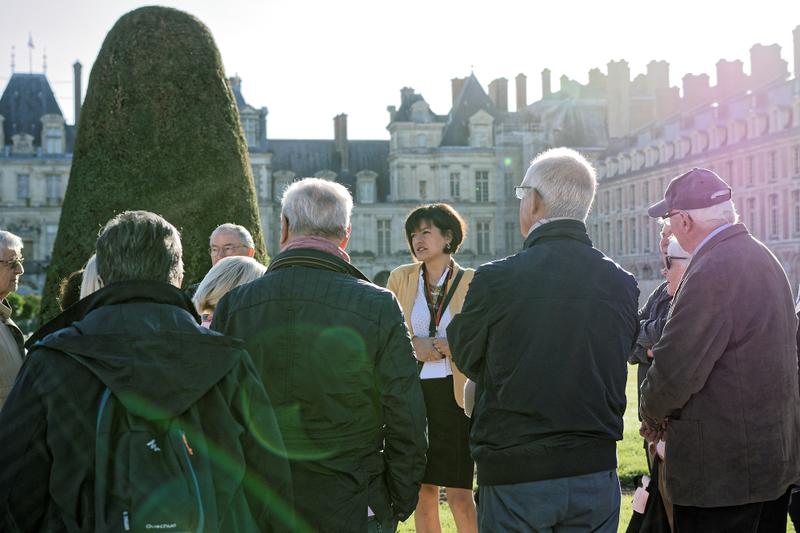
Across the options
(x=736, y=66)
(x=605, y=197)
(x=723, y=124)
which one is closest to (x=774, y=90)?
(x=723, y=124)

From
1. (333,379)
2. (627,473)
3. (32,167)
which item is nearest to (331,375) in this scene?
(333,379)

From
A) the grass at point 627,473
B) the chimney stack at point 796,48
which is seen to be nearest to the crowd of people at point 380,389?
the grass at point 627,473

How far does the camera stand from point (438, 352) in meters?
3.78

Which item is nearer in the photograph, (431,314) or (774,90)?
(431,314)

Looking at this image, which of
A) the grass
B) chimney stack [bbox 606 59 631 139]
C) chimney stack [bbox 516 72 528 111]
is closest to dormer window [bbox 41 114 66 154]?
chimney stack [bbox 516 72 528 111]

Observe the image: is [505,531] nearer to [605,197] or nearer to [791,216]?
[791,216]

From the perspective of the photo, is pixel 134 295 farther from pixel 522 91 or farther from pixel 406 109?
pixel 522 91

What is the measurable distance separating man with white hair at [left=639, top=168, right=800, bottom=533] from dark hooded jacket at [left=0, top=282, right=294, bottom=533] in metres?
1.27

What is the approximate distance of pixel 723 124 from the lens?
1112 inches

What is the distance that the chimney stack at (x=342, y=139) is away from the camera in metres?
37.3

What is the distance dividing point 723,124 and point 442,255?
2613 cm

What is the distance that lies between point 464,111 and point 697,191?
3504 cm

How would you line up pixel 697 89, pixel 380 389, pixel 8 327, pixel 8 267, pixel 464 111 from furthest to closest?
pixel 464 111
pixel 697 89
pixel 8 267
pixel 8 327
pixel 380 389

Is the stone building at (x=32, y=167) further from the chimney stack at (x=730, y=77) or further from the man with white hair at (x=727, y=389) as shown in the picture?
the man with white hair at (x=727, y=389)
